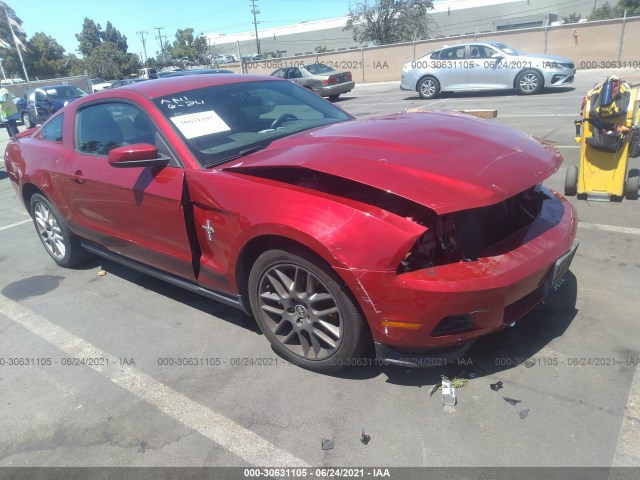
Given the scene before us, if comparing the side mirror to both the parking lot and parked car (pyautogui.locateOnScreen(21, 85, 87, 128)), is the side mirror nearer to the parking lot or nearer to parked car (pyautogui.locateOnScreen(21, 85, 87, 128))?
the parking lot

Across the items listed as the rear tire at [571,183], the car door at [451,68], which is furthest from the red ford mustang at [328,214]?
the car door at [451,68]

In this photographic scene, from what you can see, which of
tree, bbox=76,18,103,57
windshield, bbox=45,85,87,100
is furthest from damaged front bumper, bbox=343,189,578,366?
tree, bbox=76,18,103,57

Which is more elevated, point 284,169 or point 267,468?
point 284,169

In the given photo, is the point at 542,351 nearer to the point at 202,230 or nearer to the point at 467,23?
the point at 202,230

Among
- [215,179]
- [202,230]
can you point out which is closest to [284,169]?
[215,179]

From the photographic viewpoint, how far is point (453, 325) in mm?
2428

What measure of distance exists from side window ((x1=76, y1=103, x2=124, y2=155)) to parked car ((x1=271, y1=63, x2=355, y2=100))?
15.5 metres

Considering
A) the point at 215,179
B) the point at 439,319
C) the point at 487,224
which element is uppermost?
the point at 215,179

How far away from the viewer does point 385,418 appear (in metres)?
2.51

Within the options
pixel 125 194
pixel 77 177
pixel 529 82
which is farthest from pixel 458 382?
pixel 529 82

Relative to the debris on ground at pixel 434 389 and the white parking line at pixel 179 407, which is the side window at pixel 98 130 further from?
the debris on ground at pixel 434 389

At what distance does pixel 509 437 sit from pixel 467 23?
238 feet

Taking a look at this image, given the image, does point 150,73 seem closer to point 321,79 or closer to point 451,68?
point 321,79

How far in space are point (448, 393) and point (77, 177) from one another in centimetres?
331
